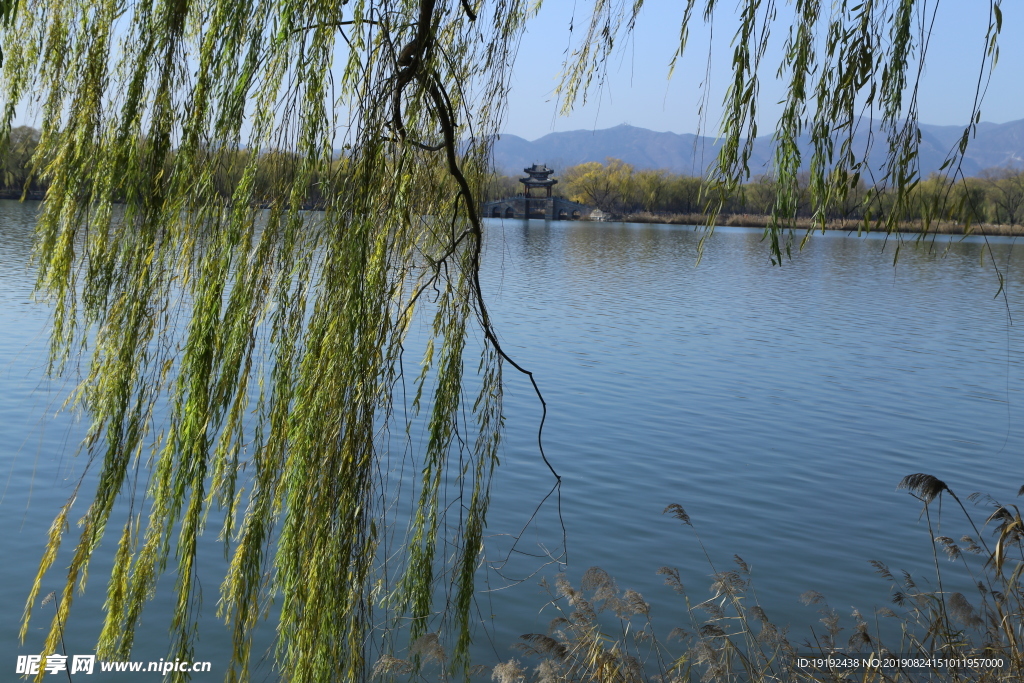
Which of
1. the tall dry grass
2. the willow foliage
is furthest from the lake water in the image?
the willow foliage

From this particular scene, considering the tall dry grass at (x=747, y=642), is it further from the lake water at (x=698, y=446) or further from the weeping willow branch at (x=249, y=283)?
the weeping willow branch at (x=249, y=283)

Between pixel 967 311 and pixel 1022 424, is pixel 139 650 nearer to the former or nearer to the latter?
pixel 1022 424

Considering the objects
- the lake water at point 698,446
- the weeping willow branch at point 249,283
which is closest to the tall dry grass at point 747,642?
the lake water at point 698,446

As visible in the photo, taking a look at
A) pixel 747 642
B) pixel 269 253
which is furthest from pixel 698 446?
pixel 269 253

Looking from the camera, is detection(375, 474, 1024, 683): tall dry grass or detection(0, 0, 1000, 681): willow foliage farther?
detection(375, 474, 1024, 683): tall dry grass

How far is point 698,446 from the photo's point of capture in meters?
7.37

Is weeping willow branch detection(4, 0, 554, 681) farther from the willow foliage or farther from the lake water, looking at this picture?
the lake water

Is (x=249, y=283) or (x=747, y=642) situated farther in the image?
(x=747, y=642)

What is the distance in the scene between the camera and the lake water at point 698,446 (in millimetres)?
4887

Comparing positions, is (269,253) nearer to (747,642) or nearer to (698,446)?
(747,642)

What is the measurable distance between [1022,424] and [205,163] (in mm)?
8741

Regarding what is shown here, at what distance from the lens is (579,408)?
831 cm

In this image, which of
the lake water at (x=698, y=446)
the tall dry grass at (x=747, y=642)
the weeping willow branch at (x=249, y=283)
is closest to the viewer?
the weeping willow branch at (x=249, y=283)

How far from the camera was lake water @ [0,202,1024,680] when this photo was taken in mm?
4887
